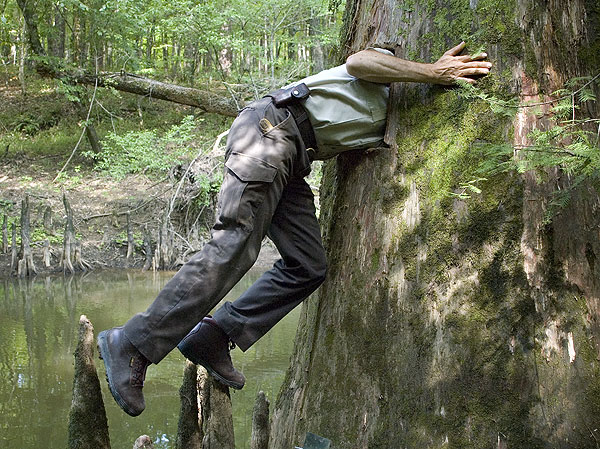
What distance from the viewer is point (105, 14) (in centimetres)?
1563

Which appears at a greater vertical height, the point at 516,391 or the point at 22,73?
the point at 22,73

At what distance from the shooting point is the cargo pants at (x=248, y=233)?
8.91 feet

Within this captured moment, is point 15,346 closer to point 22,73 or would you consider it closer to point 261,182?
point 261,182

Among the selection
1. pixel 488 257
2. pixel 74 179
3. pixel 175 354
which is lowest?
pixel 175 354

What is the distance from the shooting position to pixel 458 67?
8.73 feet

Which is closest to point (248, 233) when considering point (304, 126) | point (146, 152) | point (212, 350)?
point (304, 126)

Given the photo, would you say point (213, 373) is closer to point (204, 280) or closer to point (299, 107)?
point (204, 280)

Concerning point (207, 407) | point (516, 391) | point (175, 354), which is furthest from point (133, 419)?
point (516, 391)

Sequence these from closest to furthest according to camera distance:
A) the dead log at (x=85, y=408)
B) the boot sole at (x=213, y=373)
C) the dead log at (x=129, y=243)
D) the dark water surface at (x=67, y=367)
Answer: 1. the dead log at (x=85, y=408)
2. the boot sole at (x=213, y=373)
3. the dark water surface at (x=67, y=367)
4. the dead log at (x=129, y=243)

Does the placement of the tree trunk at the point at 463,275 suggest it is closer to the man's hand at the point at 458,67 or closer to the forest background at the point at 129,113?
the man's hand at the point at 458,67

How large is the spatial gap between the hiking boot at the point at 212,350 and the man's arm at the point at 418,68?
Result: 140 centimetres

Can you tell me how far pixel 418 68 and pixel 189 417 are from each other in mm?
1971

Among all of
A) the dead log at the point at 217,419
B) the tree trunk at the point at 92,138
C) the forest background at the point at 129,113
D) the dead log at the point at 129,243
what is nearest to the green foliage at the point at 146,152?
the forest background at the point at 129,113

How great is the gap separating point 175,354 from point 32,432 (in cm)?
219
